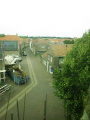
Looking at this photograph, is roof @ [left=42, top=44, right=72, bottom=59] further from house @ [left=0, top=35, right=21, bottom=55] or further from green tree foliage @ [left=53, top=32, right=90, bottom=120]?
house @ [left=0, top=35, right=21, bottom=55]

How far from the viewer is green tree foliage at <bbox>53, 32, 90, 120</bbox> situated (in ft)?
28.6

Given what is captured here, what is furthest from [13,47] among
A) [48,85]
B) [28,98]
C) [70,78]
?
[70,78]

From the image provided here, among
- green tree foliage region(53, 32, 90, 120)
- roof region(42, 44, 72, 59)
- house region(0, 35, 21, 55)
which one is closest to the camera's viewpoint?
green tree foliage region(53, 32, 90, 120)

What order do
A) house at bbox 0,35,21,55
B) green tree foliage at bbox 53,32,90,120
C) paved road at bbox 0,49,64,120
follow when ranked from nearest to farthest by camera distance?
green tree foliage at bbox 53,32,90,120 < paved road at bbox 0,49,64,120 < house at bbox 0,35,21,55

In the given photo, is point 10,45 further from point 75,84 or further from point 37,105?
point 75,84

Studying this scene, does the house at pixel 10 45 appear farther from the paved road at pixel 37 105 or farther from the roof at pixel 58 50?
the paved road at pixel 37 105

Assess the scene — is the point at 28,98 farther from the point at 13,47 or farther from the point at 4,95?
the point at 13,47

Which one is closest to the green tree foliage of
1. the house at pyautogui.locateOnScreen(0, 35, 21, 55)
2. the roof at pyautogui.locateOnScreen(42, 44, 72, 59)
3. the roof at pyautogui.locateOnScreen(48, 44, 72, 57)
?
the roof at pyautogui.locateOnScreen(42, 44, 72, 59)

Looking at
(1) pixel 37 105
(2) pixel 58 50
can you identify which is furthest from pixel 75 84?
(2) pixel 58 50

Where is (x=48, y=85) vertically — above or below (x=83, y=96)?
below

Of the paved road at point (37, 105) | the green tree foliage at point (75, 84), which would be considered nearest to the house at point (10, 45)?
the paved road at point (37, 105)

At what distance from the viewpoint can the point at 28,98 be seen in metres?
14.1

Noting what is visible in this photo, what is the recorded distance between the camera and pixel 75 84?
30.4 ft

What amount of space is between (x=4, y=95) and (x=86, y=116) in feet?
36.0
